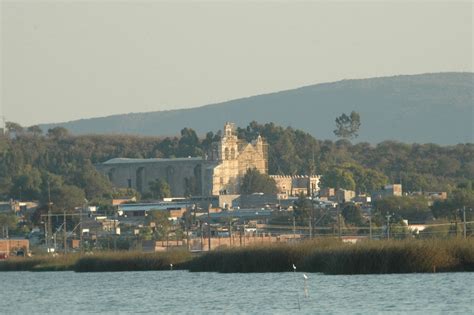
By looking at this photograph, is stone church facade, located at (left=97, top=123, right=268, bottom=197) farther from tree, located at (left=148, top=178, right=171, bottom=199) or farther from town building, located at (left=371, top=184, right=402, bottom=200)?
town building, located at (left=371, top=184, right=402, bottom=200)

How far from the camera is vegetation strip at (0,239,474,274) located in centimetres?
4859

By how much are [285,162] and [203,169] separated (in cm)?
2020

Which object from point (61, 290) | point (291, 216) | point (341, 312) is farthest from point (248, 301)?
point (291, 216)

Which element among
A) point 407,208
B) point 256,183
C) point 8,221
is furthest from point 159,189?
point 407,208

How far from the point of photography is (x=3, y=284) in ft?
210

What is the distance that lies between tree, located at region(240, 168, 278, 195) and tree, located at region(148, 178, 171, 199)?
280 inches

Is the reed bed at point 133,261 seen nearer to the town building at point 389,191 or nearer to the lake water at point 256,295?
the lake water at point 256,295

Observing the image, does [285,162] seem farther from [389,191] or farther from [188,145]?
[389,191]

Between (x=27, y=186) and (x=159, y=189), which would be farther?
(x=159, y=189)

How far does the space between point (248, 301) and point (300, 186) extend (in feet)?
374

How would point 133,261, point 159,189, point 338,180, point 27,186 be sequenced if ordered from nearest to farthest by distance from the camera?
point 133,261, point 338,180, point 27,186, point 159,189

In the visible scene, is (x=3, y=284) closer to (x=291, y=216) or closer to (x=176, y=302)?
(x=176, y=302)

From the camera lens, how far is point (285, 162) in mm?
176375

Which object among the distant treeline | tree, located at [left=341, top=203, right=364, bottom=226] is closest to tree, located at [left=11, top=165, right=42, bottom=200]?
the distant treeline
